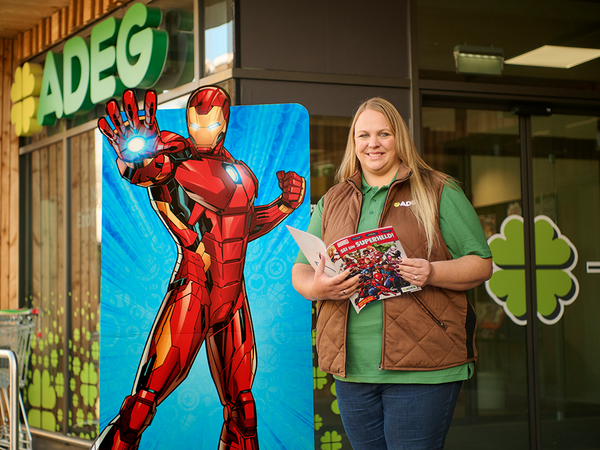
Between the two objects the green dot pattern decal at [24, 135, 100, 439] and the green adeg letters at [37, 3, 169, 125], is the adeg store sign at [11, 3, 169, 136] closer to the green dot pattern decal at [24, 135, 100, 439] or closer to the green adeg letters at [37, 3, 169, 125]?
the green adeg letters at [37, 3, 169, 125]

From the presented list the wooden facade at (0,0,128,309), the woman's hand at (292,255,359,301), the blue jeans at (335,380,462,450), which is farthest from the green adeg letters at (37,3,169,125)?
the blue jeans at (335,380,462,450)

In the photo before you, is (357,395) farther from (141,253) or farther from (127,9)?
(127,9)

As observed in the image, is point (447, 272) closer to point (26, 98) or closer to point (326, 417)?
point (326, 417)

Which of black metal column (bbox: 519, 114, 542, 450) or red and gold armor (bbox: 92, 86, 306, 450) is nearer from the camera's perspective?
red and gold armor (bbox: 92, 86, 306, 450)

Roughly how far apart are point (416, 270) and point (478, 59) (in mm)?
2794

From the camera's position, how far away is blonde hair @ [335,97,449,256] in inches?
75.9

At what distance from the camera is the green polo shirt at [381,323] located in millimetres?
1868

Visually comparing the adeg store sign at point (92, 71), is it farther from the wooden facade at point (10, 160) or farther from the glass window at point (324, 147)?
the glass window at point (324, 147)

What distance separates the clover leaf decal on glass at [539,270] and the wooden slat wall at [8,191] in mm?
4257

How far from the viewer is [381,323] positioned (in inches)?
74.9

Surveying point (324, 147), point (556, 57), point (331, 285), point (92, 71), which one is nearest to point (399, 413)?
point (331, 285)

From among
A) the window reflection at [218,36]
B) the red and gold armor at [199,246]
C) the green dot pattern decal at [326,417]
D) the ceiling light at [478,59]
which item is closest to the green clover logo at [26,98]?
the window reflection at [218,36]

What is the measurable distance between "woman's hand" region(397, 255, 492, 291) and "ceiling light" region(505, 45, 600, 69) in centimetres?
279

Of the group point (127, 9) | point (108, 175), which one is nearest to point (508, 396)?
point (108, 175)
